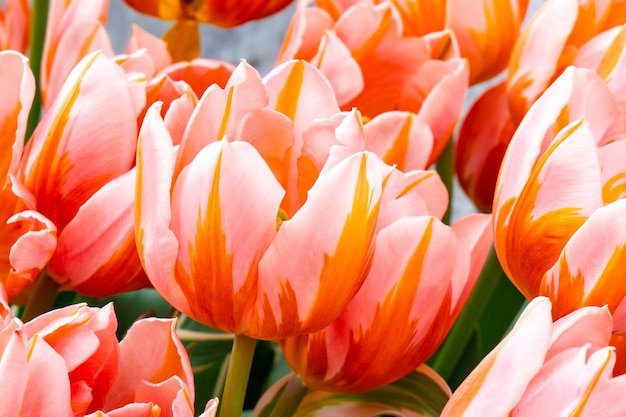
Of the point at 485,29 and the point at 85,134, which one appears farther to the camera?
the point at 485,29

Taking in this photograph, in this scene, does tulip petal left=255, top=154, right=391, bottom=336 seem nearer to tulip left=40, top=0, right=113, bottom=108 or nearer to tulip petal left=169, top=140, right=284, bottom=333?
tulip petal left=169, top=140, right=284, bottom=333

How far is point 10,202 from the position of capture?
0.75 feet

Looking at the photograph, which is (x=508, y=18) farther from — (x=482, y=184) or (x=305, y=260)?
(x=305, y=260)

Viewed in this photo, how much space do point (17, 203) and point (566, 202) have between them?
4.7 inches

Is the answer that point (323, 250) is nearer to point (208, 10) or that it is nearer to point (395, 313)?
point (395, 313)

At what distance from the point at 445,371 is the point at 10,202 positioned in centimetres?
16

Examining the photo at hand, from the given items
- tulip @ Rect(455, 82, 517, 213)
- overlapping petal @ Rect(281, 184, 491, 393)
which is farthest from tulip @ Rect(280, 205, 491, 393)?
tulip @ Rect(455, 82, 517, 213)

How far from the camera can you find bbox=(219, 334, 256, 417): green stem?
0.69 feet

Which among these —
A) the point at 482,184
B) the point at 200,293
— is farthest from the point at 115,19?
the point at 200,293

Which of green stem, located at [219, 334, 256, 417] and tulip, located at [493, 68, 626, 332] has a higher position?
tulip, located at [493, 68, 626, 332]

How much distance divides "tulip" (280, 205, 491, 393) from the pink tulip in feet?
0.20

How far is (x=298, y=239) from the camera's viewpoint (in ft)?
0.63

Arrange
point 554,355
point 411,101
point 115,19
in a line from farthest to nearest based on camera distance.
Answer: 1. point 115,19
2. point 411,101
3. point 554,355

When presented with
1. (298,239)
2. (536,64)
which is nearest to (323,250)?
(298,239)
